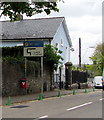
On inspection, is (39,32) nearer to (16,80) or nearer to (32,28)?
(32,28)

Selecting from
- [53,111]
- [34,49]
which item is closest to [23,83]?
[34,49]

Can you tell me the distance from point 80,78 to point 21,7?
25783 mm

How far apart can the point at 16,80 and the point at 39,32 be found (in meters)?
13.9

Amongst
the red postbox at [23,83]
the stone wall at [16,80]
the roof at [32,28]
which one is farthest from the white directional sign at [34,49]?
the roof at [32,28]

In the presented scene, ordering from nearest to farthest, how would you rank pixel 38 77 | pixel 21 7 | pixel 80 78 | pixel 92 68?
pixel 21 7, pixel 38 77, pixel 80 78, pixel 92 68

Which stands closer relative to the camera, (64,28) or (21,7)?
(21,7)

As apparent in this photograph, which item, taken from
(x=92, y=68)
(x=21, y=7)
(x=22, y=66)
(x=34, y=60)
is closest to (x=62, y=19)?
(x=34, y=60)

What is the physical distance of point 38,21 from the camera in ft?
129

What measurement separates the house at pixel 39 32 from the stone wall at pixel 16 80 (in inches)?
292

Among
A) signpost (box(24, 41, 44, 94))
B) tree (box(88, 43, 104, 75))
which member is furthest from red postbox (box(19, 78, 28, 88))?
tree (box(88, 43, 104, 75))

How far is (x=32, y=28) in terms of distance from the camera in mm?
37438

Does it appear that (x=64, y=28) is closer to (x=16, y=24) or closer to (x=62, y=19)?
(x=62, y=19)

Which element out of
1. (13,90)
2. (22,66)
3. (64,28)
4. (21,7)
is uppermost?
(64,28)

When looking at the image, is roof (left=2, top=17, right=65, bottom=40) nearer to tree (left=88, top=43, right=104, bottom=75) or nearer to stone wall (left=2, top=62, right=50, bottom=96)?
stone wall (left=2, top=62, right=50, bottom=96)
